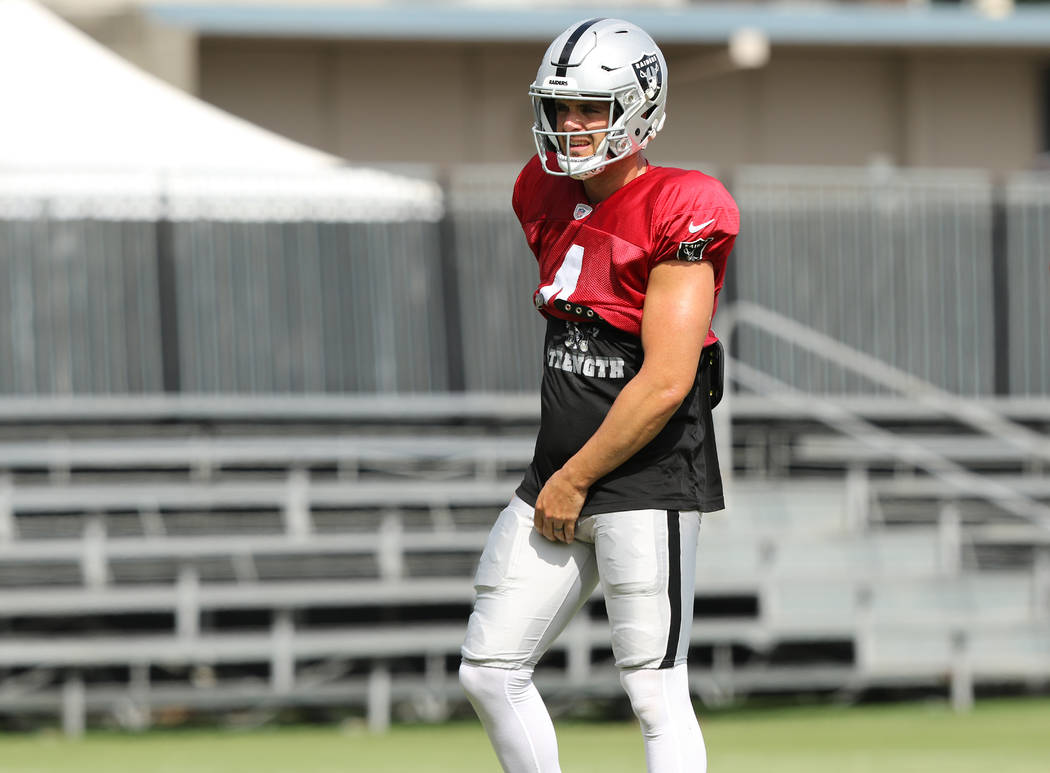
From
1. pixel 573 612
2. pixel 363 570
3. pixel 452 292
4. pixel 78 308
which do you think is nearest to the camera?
pixel 573 612

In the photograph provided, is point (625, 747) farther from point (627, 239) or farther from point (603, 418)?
point (627, 239)

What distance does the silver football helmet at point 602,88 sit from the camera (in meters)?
3.99

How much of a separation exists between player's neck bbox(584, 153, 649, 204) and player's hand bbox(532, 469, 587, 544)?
68 cm

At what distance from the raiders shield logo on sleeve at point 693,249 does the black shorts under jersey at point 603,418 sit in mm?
263

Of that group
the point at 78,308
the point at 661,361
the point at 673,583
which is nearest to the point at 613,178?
the point at 661,361

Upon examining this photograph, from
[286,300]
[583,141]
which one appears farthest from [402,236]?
[583,141]

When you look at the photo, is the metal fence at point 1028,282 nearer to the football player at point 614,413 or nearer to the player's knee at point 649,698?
the football player at point 614,413

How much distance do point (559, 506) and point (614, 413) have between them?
0.26 m

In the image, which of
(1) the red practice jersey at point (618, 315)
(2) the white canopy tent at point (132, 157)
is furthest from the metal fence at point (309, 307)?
(1) the red practice jersey at point (618, 315)

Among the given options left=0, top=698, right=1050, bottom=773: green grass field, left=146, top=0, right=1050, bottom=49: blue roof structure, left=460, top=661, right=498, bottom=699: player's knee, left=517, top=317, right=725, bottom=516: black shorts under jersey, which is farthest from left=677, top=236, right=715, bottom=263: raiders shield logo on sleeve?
left=146, top=0, right=1050, bottom=49: blue roof structure

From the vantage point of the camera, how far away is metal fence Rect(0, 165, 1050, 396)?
9633mm

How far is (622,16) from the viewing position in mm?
14945

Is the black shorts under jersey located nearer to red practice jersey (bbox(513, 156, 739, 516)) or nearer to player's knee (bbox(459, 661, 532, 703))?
red practice jersey (bbox(513, 156, 739, 516))

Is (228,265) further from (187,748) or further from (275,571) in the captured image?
(187,748)
